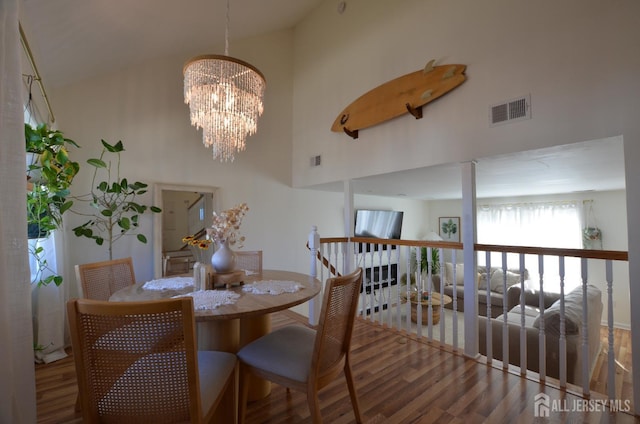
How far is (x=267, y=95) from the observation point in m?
4.24

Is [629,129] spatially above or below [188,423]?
above

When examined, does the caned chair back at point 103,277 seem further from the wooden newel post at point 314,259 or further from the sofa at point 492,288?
the sofa at point 492,288

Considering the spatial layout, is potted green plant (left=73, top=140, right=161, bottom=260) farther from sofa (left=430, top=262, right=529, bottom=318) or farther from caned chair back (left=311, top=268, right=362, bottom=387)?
sofa (left=430, top=262, right=529, bottom=318)

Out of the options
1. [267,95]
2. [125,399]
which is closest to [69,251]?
[125,399]

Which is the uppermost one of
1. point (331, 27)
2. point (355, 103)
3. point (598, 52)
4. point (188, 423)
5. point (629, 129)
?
point (331, 27)

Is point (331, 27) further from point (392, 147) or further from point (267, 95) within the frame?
point (392, 147)

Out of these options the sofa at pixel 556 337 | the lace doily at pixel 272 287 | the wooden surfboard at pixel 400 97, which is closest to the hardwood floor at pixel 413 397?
the sofa at pixel 556 337

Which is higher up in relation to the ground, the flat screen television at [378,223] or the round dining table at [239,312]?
the flat screen television at [378,223]

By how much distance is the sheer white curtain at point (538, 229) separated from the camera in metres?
5.11

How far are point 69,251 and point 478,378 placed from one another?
383cm

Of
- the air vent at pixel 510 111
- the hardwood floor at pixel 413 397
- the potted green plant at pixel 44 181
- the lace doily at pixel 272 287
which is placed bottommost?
the hardwood floor at pixel 413 397

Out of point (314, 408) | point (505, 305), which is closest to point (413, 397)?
point (314, 408)

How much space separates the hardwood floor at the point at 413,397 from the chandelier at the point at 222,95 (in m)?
1.92

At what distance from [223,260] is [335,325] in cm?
88
